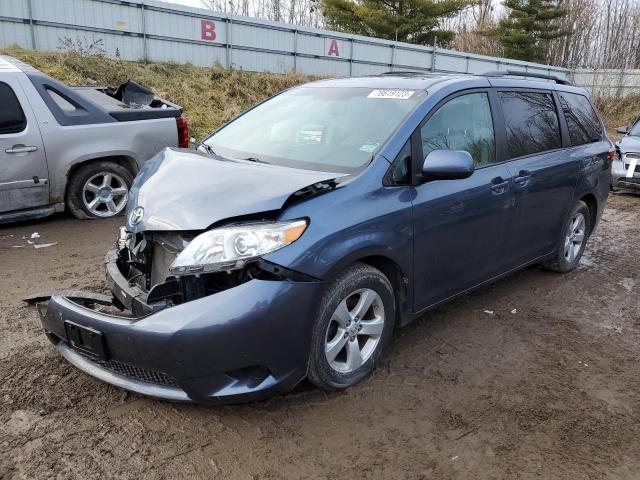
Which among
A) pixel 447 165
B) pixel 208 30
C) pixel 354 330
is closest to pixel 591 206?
pixel 447 165

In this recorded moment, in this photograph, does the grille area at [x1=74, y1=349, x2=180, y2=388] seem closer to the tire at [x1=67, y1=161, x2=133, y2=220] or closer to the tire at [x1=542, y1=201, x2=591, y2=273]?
the tire at [x1=542, y1=201, x2=591, y2=273]

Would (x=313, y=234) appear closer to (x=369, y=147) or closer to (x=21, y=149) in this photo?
(x=369, y=147)

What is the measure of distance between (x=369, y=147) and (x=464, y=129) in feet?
2.89

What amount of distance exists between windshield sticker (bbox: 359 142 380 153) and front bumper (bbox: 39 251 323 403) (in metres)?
1.02

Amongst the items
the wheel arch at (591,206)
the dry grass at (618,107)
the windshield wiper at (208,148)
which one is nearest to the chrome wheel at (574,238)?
the wheel arch at (591,206)

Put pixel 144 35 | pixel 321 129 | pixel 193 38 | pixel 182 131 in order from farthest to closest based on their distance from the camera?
pixel 193 38
pixel 144 35
pixel 182 131
pixel 321 129

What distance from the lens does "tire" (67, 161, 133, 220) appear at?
20.5ft

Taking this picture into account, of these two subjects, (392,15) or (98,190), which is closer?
(98,190)

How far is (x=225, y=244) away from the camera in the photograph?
2.58m

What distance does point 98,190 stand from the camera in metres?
6.40

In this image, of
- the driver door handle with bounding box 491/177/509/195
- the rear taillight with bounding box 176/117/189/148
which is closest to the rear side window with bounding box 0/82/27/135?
the rear taillight with bounding box 176/117/189/148

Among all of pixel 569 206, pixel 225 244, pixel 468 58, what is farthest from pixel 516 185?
pixel 468 58

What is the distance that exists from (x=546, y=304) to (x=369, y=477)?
9.11ft

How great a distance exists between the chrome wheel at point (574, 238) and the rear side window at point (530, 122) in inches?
34.3
